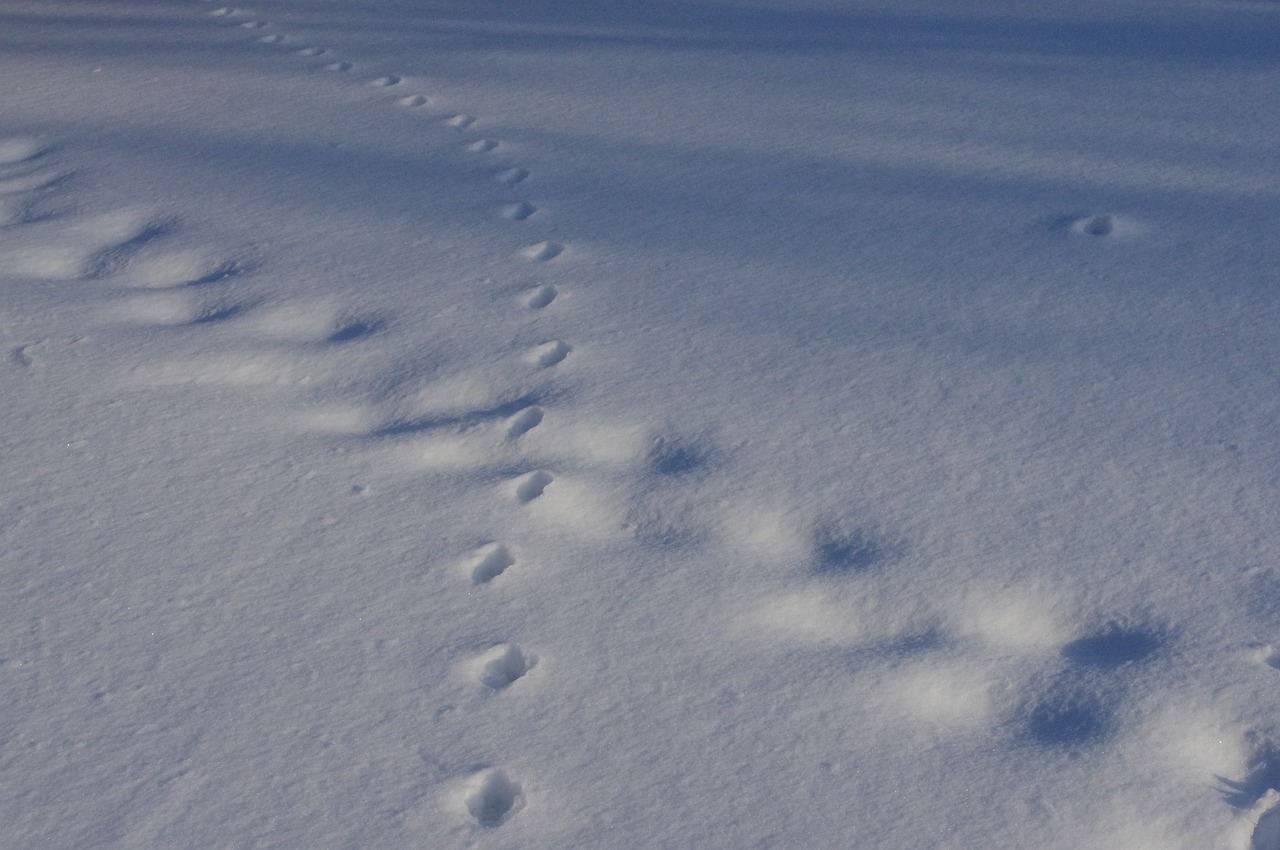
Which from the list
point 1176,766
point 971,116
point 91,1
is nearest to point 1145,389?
point 1176,766

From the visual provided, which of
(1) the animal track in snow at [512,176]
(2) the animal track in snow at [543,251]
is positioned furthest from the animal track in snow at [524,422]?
(1) the animal track in snow at [512,176]

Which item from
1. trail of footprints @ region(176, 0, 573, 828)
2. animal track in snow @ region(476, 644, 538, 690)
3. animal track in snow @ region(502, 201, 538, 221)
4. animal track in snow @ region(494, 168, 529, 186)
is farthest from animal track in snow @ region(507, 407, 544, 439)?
animal track in snow @ region(494, 168, 529, 186)

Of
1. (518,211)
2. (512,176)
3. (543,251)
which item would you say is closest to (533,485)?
(543,251)

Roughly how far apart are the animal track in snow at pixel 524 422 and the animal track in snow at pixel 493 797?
672 mm

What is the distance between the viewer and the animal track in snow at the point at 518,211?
101 inches

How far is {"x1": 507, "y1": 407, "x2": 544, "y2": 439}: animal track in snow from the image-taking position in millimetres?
1812

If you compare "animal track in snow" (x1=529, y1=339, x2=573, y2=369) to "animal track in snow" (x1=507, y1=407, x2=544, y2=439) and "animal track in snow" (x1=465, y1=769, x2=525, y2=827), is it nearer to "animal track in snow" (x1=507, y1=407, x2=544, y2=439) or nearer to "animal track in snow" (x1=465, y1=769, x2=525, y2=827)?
"animal track in snow" (x1=507, y1=407, x2=544, y2=439)

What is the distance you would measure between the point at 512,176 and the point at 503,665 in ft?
5.38

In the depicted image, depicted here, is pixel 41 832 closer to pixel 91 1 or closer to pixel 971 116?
pixel 971 116

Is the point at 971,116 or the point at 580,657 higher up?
the point at 971,116

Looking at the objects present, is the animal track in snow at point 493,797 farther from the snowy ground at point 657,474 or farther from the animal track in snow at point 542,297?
the animal track in snow at point 542,297

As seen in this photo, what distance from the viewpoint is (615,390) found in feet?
6.22

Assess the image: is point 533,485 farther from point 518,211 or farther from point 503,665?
point 518,211

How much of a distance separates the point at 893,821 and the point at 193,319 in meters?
1.58
